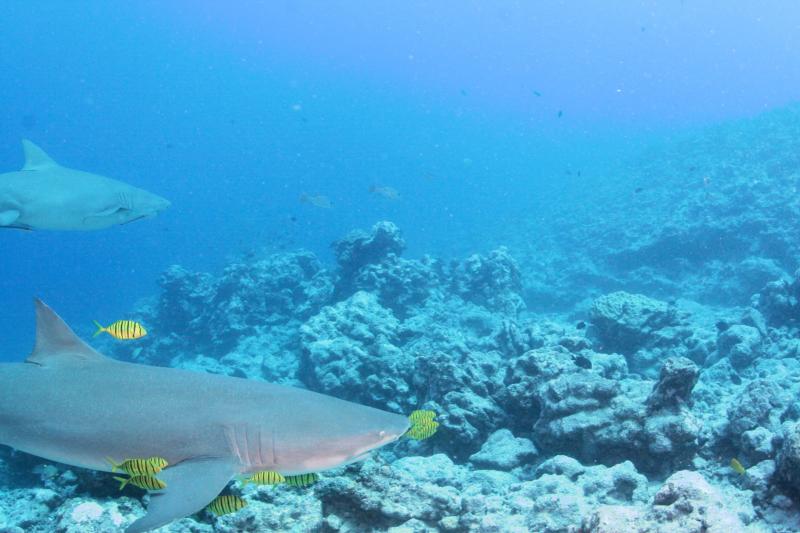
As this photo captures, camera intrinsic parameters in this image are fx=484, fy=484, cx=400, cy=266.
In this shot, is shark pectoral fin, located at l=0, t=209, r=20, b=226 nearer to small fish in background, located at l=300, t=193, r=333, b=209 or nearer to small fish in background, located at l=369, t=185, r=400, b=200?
small fish in background, located at l=369, t=185, r=400, b=200

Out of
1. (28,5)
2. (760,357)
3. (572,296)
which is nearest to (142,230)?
(28,5)

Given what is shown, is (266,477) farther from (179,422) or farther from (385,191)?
(385,191)

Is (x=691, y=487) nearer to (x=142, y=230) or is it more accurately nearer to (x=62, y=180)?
(x=62, y=180)

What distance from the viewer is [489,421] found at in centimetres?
688

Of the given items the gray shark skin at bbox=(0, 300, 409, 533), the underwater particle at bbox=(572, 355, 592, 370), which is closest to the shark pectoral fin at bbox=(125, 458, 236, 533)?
the gray shark skin at bbox=(0, 300, 409, 533)

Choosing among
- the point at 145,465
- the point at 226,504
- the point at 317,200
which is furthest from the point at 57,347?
the point at 317,200

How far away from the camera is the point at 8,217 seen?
4629 millimetres

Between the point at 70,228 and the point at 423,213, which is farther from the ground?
the point at 423,213

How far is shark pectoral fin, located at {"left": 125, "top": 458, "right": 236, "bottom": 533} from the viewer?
221 centimetres

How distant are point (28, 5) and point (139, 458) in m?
206

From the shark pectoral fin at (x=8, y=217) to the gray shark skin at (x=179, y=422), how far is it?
7.26 ft

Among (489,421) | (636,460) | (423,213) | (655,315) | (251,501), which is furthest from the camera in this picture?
(423,213)

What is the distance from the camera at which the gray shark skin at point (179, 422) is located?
8.77 feet

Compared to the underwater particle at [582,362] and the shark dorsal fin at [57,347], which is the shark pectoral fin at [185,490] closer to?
the shark dorsal fin at [57,347]
